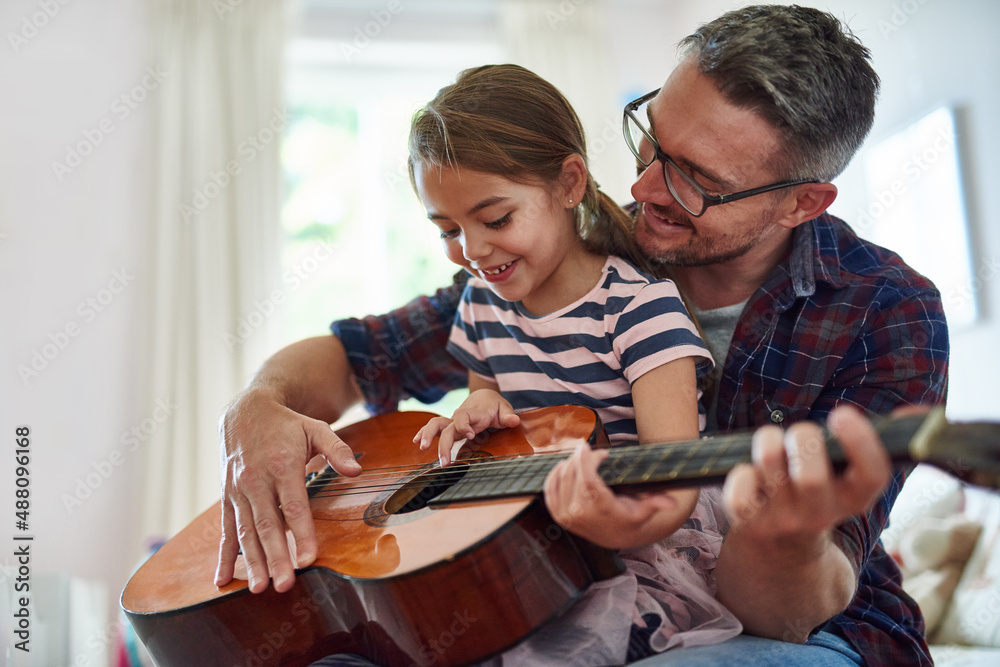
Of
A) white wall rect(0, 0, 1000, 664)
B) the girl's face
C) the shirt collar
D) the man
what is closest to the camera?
the man

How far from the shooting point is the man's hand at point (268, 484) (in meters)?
1.03

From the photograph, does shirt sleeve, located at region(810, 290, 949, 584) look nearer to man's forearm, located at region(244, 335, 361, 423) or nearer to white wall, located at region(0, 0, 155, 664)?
man's forearm, located at region(244, 335, 361, 423)

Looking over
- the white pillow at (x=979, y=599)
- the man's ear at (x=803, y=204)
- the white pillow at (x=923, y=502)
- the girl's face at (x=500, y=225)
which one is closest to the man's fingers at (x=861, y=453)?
the girl's face at (x=500, y=225)

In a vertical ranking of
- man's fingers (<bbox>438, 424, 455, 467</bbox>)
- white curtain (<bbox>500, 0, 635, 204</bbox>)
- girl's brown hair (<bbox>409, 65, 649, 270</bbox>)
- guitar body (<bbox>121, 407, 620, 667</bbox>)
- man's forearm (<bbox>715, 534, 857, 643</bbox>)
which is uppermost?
white curtain (<bbox>500, 0, 635, 204</bbox>)

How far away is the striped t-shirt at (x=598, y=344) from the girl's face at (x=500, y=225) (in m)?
0.08

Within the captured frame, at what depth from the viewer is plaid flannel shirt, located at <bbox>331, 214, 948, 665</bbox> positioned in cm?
120

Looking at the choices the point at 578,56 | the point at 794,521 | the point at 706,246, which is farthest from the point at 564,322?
the point at 578,56

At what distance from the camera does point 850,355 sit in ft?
4.17

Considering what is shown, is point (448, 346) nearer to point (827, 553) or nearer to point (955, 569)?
point (827, 553)

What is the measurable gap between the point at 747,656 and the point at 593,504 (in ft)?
1.14

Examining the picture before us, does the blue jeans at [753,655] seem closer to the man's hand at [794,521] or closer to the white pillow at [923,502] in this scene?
the man's hand at [794,521]

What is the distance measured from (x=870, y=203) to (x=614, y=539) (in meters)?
2.71

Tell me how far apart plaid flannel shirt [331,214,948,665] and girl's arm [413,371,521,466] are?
17.6 inches

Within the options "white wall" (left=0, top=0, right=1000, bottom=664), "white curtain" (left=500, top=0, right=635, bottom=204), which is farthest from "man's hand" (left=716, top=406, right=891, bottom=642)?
"white curtain" (left=500, top=0, right=635, bottom=204)
